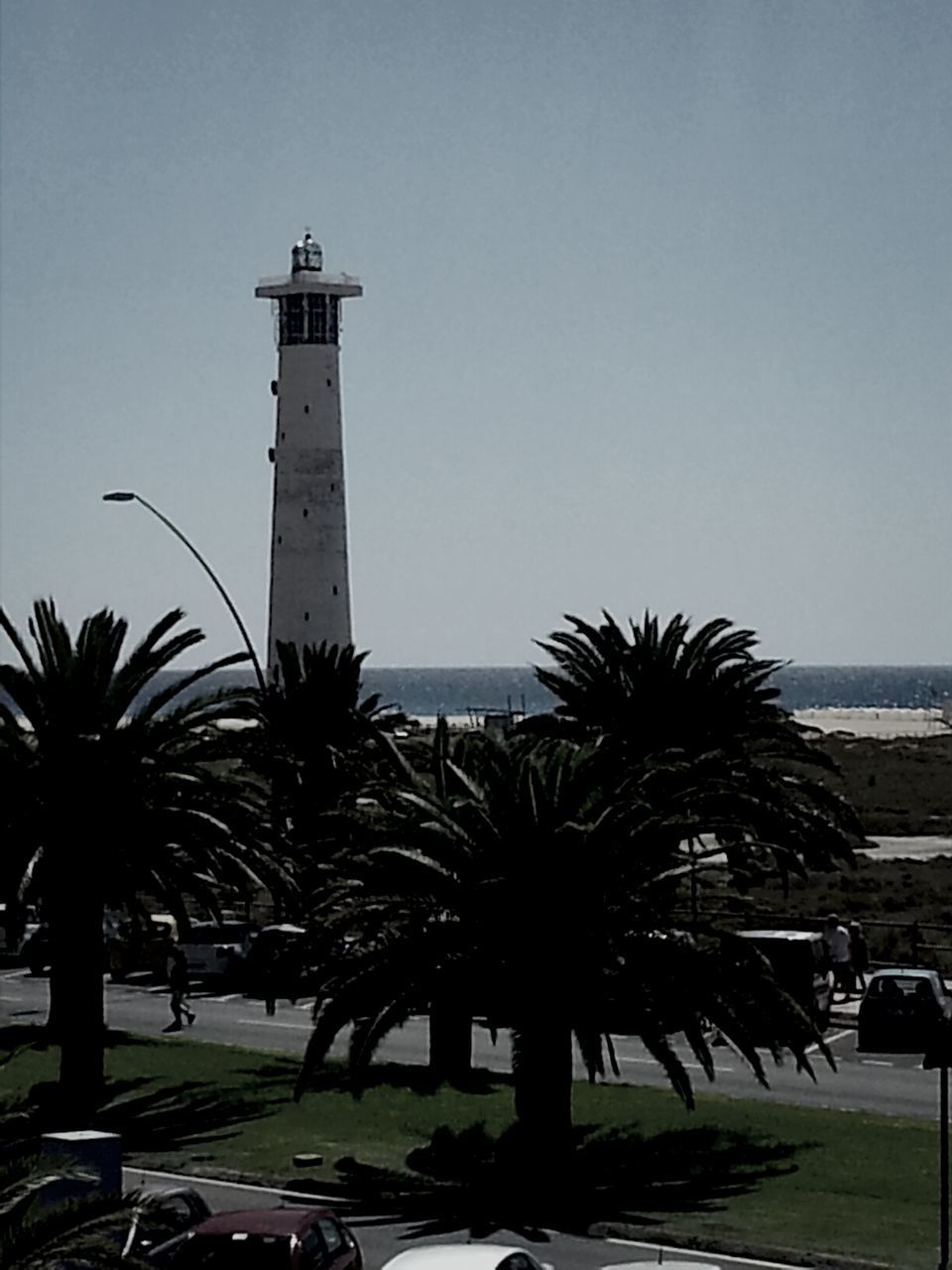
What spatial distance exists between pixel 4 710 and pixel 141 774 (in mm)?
2015

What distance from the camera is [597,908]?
75.6ft

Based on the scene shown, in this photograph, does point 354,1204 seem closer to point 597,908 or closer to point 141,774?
point 597,908

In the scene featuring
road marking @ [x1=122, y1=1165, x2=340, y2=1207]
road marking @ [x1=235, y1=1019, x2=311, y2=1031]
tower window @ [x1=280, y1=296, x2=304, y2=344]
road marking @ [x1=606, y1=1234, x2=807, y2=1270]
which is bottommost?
road marking @ [x1=606, y1=1234, x2=807, y2=1270]

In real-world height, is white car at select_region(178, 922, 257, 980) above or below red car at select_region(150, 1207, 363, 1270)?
above

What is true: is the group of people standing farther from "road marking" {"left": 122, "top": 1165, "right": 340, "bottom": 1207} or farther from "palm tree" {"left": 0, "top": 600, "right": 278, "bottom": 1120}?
"road marking" {"left": 122, "top": 1165, "right": 340, "bottom": 1207}

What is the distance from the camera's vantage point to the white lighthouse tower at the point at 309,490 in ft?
251

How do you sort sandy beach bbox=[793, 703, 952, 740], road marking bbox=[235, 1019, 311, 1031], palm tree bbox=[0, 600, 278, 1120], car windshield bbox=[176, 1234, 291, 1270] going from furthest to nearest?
sandy beach bbox=[793, 703, 952, 740] → road marking bbox=[235, 1019, 311, 1031] → palm tree bbox=[0, 600, 278, 1120] → car windshield bbox=[176, 1234, 291, 1270]

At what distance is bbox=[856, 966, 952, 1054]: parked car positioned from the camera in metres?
30.7

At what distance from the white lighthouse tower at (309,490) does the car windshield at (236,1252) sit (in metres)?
60.4

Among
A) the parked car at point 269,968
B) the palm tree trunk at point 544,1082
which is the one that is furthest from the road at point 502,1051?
the palm tree trunk at point 544,1082

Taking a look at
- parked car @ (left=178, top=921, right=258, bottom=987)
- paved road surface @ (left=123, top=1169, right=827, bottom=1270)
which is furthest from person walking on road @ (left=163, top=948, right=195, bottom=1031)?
paved road surface @ (left=123, top=1169, right=827, bottom=1270)

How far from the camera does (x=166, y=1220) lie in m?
17.2

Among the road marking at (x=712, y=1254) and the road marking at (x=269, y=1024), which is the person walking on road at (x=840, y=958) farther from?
the road marking at (x=712, y=1254)

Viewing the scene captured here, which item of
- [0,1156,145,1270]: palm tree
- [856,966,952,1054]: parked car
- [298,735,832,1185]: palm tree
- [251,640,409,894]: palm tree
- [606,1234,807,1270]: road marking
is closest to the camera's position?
[0,1156,145,1270]: palm tree
